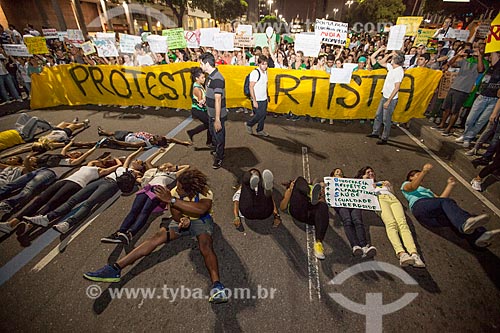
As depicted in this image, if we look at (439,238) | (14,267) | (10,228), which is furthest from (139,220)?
(439,238)

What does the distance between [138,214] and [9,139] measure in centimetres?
575

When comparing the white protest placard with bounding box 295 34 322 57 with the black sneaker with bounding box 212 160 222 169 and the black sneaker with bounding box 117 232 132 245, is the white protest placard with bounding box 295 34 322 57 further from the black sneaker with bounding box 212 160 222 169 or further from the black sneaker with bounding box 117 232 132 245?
the black sneaker with bounding box 117 232 132 245

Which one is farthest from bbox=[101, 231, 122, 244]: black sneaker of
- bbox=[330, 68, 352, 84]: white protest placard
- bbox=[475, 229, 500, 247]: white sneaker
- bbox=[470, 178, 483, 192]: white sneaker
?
bbox=[330, 68, 352, 84]: white protest placard

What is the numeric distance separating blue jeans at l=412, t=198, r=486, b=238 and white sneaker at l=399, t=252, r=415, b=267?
2.89 ft

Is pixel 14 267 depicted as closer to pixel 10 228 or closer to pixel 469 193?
pixel 10 228

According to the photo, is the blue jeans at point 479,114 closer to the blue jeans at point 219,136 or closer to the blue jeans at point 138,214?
the blue jeans at point 219,136

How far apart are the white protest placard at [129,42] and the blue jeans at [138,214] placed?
8.33 meters

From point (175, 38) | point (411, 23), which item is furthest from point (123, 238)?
point (411, 23)

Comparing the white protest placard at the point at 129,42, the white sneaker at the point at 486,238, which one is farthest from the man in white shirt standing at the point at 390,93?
the white protest placard at the point at 129,42

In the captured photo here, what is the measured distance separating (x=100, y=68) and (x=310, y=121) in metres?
8.73

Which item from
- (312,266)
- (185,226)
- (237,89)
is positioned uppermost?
(237,89)

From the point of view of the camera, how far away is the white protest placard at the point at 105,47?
9609 mm

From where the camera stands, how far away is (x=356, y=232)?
11.6 ft

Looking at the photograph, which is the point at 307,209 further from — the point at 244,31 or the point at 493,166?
the point at 244,31
